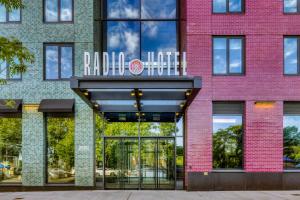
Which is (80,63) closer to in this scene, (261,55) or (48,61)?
(48,61)

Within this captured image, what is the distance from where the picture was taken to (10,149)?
1641cm

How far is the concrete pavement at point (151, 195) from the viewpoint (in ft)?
44.0

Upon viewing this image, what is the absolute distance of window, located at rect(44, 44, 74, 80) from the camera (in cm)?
1633

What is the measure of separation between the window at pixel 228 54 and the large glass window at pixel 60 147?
25.0ft

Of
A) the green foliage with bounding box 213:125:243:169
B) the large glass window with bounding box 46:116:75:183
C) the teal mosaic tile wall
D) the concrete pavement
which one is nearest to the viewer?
the concrete pavement

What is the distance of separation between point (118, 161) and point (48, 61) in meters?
6.08

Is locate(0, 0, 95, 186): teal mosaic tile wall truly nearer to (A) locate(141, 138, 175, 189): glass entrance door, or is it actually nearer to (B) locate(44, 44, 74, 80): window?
(B) locate(44, 44, 74, 80): window

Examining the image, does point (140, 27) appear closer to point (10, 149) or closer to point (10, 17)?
point (10, 17)

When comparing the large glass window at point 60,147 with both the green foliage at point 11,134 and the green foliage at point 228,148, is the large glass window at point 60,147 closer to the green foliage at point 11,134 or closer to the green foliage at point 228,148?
the green foliage at point 11,134

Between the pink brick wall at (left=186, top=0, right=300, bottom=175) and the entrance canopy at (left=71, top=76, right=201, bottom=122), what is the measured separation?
1675mm

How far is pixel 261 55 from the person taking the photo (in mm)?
15539

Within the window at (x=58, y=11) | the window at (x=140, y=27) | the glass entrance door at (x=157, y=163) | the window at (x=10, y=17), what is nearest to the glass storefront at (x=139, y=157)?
the glass entrance door at (x=157, y=163)

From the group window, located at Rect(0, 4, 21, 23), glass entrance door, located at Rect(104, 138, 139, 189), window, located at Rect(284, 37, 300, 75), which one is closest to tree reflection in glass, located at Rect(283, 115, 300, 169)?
window, located at Rect(284, 37, 300, 75)

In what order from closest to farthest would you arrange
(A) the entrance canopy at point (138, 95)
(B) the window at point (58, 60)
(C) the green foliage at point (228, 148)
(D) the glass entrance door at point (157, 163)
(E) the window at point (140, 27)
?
(A) the entrance canopy at point (138, 95)
(C) the green foliage at point (228, 148)
(B) the window at point (58, 60)
(D) the glass entrance door at point (157, 163)
(E) the window at point (140, 27)
